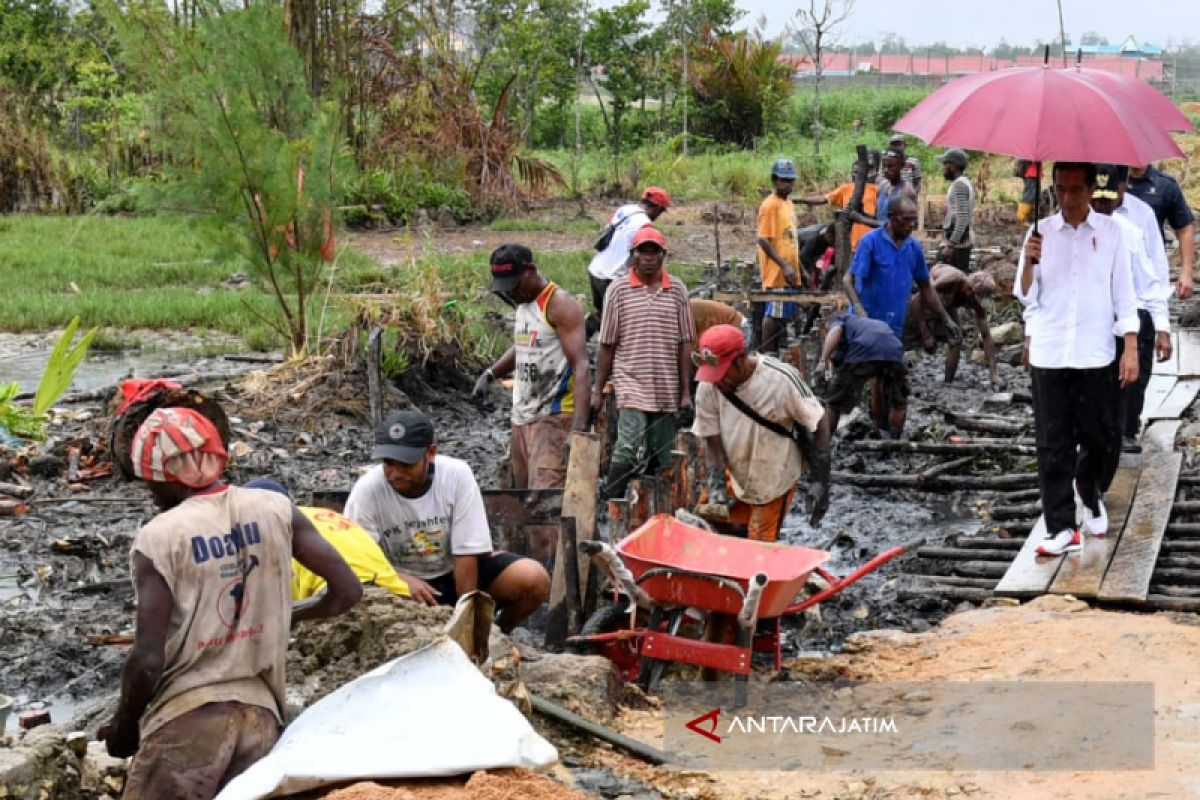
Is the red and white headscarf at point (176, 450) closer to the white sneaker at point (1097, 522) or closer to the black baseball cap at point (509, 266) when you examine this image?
the black baseball cap at point (509, 266)

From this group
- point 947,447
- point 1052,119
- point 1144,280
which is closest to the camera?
point 1052,119

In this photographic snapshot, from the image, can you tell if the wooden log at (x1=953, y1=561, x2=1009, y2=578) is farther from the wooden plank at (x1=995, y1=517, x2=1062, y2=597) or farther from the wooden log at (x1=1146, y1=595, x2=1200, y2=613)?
the wooden log at (x1=1146, y1=595, x2=1200, y2=613)

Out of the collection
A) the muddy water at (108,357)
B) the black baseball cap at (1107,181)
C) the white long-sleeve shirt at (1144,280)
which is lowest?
the muddy water at (108,357)

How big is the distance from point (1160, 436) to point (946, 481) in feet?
4.73

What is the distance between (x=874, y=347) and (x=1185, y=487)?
2447 mm

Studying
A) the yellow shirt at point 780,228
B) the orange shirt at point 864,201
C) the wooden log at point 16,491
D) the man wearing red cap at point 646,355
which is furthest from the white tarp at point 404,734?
the orange shirt at point 864,201

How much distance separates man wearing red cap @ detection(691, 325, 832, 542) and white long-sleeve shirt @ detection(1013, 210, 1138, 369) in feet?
4.08

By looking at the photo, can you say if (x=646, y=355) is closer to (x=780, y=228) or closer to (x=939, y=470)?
(x=939, y=470)

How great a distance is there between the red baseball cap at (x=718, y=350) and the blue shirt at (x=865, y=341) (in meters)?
3.58

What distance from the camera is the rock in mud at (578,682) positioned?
600 centimetres

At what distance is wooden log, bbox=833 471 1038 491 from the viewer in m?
10.2

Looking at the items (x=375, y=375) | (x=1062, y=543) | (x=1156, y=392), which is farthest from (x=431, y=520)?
(x=1156, y=392)

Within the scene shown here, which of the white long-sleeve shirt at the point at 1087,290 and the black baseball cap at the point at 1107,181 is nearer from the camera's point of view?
the white long-sleeve shirt at the point at 1087,290

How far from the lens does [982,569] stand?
27.0 ft
